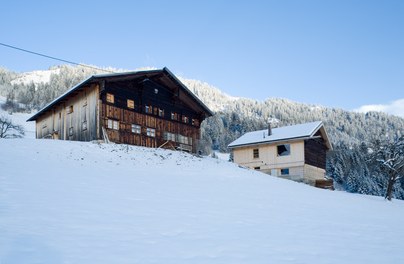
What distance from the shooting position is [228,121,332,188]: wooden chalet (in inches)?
1565

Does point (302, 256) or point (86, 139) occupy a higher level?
point (86, 139)

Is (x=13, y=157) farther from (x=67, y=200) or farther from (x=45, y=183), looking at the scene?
(x=67, y=200)

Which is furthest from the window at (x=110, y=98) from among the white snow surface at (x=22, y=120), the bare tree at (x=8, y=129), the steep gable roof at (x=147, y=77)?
the white snow surface at (x=22, y=120)

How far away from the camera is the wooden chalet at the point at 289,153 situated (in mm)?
39750

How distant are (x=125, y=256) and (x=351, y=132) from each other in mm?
209091

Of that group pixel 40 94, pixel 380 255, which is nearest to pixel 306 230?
pixel 380 255

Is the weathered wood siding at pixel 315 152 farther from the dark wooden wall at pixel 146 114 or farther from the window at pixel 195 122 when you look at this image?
the dark wooden wall at pixel 146 114

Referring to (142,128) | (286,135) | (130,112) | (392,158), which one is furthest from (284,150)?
(130,112)

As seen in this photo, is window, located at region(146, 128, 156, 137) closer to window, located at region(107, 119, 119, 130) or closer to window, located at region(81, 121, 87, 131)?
window, located at region(107, 119, 119, 130)

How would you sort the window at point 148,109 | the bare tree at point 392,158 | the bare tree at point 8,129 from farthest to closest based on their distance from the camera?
the bare tree at point 8,129 → the bare tree at point 392,158 → the window at point 148,109

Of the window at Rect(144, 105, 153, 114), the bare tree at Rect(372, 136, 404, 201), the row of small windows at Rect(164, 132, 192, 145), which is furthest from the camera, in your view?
the bare tree at Rect(372, 136, 404, 201)

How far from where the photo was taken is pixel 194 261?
635cm

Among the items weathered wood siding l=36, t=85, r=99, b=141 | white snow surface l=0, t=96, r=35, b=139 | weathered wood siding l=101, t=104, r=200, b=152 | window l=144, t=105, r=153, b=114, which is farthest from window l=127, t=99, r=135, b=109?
white snow surface l=0, t=96, r=35, b=139

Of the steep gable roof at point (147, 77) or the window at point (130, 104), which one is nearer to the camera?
the steep gable roof at point (147, 77)
